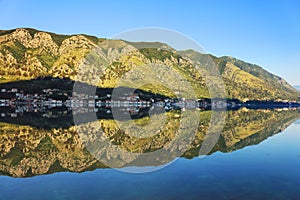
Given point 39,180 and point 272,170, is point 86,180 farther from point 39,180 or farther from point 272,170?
point 272,170

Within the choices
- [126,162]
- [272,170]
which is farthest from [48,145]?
[272,170]

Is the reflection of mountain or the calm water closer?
the calm water

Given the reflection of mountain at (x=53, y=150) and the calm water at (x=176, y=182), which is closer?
the calm water at (x=176, y=182)

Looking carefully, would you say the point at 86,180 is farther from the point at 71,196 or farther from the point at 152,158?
the point at 152,158

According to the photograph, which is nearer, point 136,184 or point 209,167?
point 136,184

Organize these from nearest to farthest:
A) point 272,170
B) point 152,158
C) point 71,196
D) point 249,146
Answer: point 71,196 → point 272,170 → point 152,158 → point 249,146

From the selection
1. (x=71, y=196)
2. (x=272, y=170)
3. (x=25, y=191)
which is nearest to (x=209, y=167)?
(x=272, y=170)

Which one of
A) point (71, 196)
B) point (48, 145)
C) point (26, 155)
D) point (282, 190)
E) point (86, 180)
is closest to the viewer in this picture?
point (71, 196)

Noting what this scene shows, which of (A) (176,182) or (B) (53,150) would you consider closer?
(A) (176,182)

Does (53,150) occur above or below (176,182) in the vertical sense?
below
